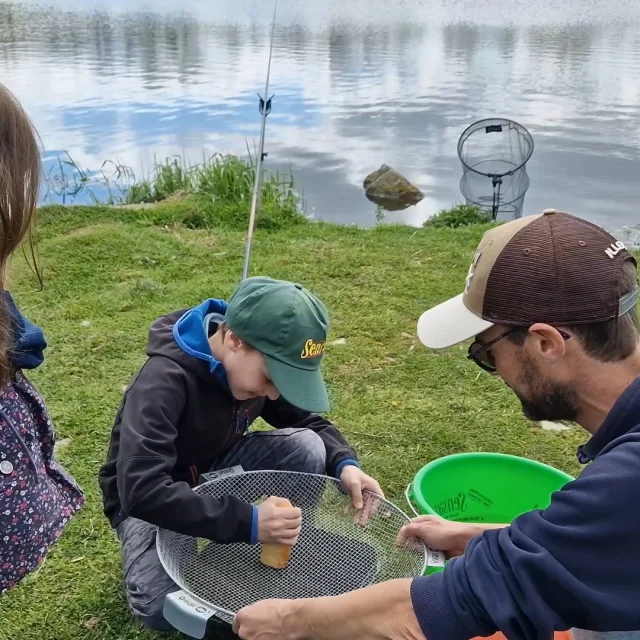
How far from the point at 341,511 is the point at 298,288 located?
68 cm

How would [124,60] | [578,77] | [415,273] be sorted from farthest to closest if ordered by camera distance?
[124,60], [578,77], [415,273]

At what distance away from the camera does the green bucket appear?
2.31 metres

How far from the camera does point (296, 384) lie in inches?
72.5

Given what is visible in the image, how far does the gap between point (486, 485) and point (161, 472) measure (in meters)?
1.12

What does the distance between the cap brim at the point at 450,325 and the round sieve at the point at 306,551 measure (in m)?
0.57

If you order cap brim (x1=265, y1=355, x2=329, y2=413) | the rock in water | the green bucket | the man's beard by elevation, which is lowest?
the rock in water

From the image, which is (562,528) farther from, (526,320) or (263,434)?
(263,434)

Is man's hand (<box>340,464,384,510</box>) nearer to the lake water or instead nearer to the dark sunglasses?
the dark sunglasses

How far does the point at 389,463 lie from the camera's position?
9.20 feet

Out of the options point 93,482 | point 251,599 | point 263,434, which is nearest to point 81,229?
point 93,482

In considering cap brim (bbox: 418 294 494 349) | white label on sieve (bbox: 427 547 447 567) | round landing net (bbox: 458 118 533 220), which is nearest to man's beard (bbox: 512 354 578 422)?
cap brim (bbox: 418 294 494 349)

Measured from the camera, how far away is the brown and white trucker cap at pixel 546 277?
4.48ft

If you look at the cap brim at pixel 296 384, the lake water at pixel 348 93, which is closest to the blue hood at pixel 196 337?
the cap brim at pixel 296 384

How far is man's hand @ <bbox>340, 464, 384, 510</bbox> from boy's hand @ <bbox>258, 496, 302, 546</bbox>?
0.24 meters
